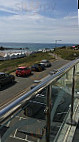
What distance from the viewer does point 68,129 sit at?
102 cm

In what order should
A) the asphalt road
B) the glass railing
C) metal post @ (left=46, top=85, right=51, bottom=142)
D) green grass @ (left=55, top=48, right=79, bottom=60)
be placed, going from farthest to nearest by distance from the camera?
1. green grass @ (left=55, top=48, right=79, bottom=60)
2. the asphalt road
3. metal post @ (left=46, top=85, right=51, bottom=142)
4. the glass railing

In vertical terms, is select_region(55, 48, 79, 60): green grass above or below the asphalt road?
above

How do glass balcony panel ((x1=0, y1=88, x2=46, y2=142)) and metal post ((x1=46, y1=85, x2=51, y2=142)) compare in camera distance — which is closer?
glass balcony panel ((x1=0, y1=88, x2=46, y2=142))

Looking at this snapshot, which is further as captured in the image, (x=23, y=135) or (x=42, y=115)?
(x=42, y=115)

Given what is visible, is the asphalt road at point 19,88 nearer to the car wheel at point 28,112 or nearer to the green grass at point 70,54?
the green grass at point 70,54

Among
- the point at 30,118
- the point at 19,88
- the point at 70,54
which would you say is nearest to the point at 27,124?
the point at 30,118

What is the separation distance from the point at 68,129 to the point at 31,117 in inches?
22.8

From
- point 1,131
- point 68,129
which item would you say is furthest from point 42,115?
point 68,129

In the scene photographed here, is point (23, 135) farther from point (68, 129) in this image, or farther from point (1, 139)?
point (68, 129)

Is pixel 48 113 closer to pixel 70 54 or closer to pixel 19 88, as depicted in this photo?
pixel 70 54

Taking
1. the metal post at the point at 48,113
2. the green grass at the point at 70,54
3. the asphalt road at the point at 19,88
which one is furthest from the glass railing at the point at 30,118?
the green grass at the point at 70,54

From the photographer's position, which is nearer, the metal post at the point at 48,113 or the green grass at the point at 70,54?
the metal post at the point at 48,113

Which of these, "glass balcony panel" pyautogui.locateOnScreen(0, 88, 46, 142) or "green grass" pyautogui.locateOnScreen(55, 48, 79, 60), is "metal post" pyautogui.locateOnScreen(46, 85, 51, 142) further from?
"green grass" pyautogui.locateOnScreen(55, 48, 79, 60)

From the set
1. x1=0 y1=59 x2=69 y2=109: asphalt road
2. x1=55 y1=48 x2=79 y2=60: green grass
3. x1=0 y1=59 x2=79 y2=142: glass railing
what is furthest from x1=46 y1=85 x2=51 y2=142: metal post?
x1=55 y1=48 x2=79 y2=60: green grass
